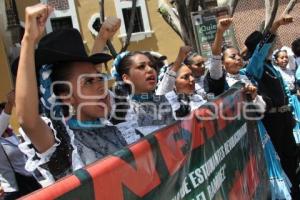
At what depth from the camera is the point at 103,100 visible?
2652mm

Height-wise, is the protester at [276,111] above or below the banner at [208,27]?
below

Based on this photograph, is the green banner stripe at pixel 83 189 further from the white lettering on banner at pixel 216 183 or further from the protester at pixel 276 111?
the protester at pixel 276 111

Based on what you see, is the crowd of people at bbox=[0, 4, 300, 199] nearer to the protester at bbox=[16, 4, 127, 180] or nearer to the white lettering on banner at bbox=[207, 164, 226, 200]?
the protester at bbox=[16, 4, 127, 180]

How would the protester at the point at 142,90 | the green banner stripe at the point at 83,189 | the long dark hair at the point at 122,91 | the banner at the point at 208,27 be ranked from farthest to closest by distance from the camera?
the banner at the point at 208,27 < the protester at the point at 142,90 < the long dark hair at the point at 122,91 < the green banner stripe at the point at 83,189

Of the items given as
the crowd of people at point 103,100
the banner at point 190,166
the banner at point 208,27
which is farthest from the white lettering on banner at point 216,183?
the banner at point 208,27

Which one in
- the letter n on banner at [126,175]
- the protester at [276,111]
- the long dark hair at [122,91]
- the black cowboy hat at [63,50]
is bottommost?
the protester at [276,111]

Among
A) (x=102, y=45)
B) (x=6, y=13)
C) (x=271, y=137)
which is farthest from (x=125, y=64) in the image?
(x=6, y=13)

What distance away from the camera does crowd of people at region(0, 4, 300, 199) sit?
2.30 metres

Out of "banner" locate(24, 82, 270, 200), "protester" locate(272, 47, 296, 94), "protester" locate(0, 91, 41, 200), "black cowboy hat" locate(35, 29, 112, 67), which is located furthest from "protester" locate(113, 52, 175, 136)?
"protester" locate(272, 47, 296, 94)

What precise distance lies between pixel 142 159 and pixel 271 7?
9.91 m

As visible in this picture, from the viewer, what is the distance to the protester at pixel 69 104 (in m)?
2.35

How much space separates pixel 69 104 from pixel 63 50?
0.26 meters

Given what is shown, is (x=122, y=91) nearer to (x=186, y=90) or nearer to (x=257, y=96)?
(x=186, y=90)

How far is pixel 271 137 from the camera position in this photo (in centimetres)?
559
